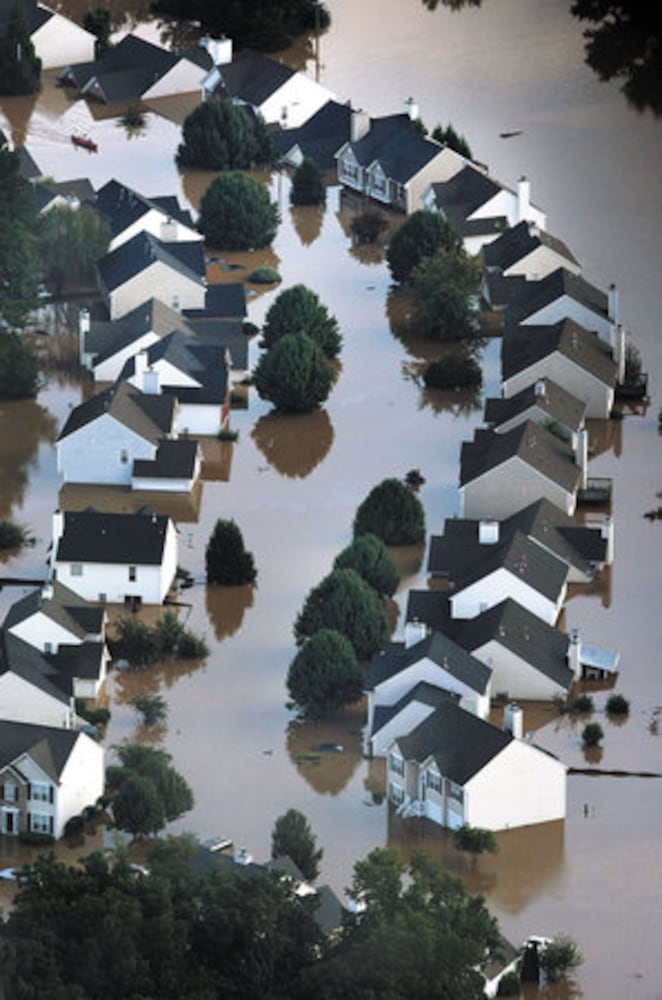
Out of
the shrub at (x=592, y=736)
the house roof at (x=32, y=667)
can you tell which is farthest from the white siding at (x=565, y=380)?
the house roof at (x=32, y=667)

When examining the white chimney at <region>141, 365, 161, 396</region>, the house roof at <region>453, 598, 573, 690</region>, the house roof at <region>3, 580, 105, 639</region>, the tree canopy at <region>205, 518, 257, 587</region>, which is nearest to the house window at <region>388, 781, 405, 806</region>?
the house roof at <region>453, 598, 573, 690</region>

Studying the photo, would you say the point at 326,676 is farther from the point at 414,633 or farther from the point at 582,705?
the point at 582,705

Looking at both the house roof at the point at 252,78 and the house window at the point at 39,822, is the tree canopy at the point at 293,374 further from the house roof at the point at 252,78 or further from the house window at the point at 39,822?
the house roof at the point at 252,78

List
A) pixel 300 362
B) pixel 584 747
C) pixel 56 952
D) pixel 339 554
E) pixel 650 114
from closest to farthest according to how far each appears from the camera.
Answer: pixel 56 952 → pixel 584 747 → pixel 339 554 → pixel 300 362 → pixel 650 114

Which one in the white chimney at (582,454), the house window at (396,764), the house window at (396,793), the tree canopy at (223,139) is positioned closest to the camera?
the house window at (396,764)

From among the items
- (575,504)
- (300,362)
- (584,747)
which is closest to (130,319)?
(300,362)

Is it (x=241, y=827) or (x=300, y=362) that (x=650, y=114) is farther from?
(x=241, y=827)
